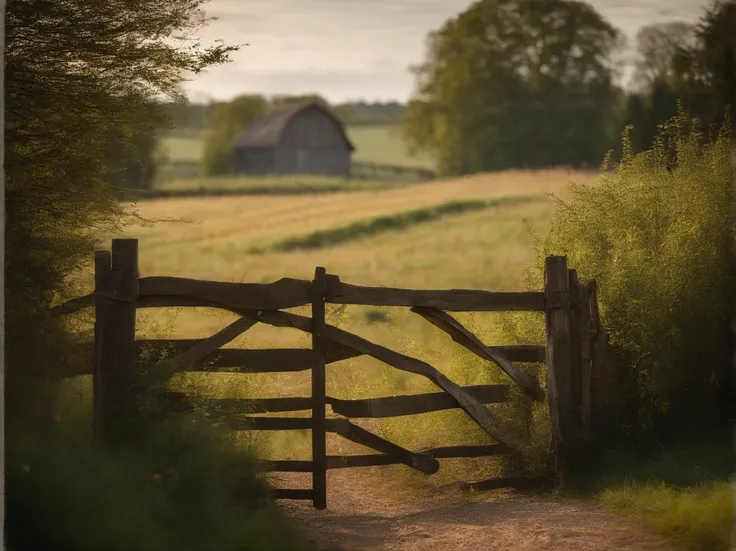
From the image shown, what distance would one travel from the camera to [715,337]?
398 inches

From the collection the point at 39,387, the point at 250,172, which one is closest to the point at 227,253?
the point at 39,387

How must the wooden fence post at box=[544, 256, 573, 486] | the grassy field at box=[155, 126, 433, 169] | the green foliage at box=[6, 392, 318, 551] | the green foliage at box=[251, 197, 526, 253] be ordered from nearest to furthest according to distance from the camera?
the green foliage at box=[6, 392, 318, 551] < the wooden fence post at box=[544, 256, 573, 486] < the green foliage at box=[251, 197, 526, 253] < the grassy field at box=[155, 126, 433, 169]

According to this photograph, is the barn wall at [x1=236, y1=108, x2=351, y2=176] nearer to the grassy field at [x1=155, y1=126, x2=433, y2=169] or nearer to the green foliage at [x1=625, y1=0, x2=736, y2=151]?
the grassy field at [x1=155, y1=126, x2=433, y2=169]

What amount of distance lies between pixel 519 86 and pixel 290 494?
45142 millimetres

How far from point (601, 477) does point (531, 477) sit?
836 millimetres

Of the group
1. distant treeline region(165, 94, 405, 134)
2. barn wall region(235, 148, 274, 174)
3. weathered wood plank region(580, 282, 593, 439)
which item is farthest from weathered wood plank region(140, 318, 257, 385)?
distant treeline region(165, 94, 405, 134)

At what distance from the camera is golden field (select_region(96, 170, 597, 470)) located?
1176cm

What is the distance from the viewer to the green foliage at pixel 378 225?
31125 millimetres

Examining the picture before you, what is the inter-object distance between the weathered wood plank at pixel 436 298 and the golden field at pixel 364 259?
1106mm

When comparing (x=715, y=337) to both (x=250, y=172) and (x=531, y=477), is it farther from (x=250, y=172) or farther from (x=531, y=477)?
(x=250, y=172)

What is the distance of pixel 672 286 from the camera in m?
10.1

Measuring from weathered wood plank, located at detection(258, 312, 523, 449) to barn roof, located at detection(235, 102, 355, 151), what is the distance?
2219 inches

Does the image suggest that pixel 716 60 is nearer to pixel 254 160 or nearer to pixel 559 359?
pixel 559 359

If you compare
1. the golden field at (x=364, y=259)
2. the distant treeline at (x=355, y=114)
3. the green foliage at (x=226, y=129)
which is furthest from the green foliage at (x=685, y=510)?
the distant treeline at (x=355, y=114)
